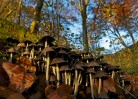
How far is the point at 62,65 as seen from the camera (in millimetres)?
4309

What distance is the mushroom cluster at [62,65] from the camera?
13.9 feet

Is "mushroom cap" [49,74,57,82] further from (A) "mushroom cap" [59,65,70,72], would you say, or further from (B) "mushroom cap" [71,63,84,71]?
(B) "mushroom cap" [71,63,84,71]

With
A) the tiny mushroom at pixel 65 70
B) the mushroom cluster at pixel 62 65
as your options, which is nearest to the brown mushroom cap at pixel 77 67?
the mushroom cluster at pixel 62 65

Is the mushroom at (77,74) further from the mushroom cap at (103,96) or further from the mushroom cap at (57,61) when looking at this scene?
the mushroom cap at (103,96)

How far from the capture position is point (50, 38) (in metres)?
4.36

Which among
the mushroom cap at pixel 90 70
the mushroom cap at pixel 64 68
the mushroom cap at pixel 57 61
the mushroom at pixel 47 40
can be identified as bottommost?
the mushroom cap at pixel 90 70

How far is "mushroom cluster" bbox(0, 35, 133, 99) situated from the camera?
4.24 metres

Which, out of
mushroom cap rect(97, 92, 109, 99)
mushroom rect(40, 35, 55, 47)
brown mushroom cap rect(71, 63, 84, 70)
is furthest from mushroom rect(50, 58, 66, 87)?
mushroom cap rect(97, 92, 109, 99)

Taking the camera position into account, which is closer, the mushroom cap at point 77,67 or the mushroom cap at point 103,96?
the mushroom cap at point 77,67

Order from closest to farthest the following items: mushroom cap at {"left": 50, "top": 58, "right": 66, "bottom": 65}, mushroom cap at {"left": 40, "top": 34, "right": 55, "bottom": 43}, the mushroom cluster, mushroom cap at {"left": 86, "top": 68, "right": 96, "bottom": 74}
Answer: mushroom cap at {"left": 50, "top": 58, "right": 66, "bottom": 65}, the mushroom cluster, mushroom cap at {"left": 40, "top": 34, "right": 55, "bottom": 43}, mushroom cap at {"left": 86, "top": 68, "right": 96, "bottom": 74}

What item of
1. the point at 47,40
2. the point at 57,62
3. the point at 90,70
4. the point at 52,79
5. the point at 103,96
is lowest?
the point at 103,96

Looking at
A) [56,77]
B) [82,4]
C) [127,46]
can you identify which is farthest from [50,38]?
[127,46]

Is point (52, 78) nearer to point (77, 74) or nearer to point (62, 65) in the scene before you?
point (62, 65)

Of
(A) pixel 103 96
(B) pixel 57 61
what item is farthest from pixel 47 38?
(A) pixel 103 96
